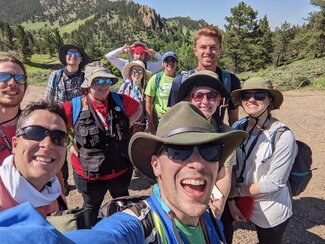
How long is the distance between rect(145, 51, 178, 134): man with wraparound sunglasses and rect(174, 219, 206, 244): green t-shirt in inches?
111

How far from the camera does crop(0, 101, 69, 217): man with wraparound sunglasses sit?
1.36 meters

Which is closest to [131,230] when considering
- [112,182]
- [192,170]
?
[192,170]

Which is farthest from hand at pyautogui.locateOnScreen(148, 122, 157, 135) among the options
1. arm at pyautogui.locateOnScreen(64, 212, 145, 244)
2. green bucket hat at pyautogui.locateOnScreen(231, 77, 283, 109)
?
arm at pyautogui.locateOnScreen(64, 212, 145, 244)

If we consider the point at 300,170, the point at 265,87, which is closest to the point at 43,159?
the point at 265,87

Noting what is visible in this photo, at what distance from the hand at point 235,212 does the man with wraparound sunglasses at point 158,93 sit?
200cm

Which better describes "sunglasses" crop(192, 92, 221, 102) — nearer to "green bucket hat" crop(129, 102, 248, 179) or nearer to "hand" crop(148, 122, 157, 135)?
"green bucket hat" crop(129, 102, 248, 179)

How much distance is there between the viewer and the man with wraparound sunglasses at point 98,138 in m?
2.59

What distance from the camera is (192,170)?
123 centimetres

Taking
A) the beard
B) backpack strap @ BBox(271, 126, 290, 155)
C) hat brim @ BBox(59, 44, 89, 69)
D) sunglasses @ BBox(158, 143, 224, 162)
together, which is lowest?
backpack strap @ BBox(271, 126, 290, 155)

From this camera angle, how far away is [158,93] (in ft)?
13.6

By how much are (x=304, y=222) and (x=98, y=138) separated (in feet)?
11.4

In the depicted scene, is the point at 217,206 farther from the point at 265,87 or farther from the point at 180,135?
the point at 265,87

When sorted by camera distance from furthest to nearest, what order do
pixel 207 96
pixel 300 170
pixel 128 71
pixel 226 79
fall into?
1. pixel 128 71
2. pixel 226 79
3. pixel 300 170
4. pixel 207 96

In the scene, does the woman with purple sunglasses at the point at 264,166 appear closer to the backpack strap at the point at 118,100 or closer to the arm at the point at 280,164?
the arm at the point at 280,164
